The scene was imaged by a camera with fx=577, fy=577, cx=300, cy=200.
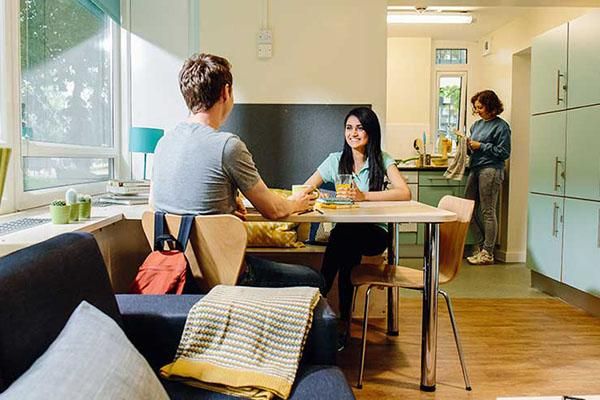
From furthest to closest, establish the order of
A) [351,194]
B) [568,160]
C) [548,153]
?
[548,153] < [568,160] < [351,194]

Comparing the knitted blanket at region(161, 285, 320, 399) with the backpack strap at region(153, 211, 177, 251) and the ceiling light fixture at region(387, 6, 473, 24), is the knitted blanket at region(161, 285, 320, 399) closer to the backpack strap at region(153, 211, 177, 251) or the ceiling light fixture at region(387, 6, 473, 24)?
the backpack strap at region(153, 211, 177, 251)

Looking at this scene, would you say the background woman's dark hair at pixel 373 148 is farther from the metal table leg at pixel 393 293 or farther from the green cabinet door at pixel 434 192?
the green cabinet door at pixel 434 192

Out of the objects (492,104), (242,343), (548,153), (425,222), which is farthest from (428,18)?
(242,343)

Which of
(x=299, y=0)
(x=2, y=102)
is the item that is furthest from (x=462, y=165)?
(x=2, y=102)

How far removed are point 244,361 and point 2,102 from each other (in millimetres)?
1438

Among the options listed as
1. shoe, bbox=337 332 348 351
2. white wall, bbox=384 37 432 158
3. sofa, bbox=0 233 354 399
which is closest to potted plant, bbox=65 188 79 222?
sofa, bbox=0 233 354 399

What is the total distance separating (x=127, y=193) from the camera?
2893 mm

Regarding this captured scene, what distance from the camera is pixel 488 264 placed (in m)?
5.59

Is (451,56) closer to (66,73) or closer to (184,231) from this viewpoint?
(66,73)

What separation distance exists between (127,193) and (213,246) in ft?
3.51

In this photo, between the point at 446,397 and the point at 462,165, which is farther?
the point at 462,165

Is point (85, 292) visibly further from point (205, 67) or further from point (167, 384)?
point (205, 67)

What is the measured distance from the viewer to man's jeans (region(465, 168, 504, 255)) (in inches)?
218

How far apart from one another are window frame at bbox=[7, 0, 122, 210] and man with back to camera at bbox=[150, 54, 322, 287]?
0.58m
